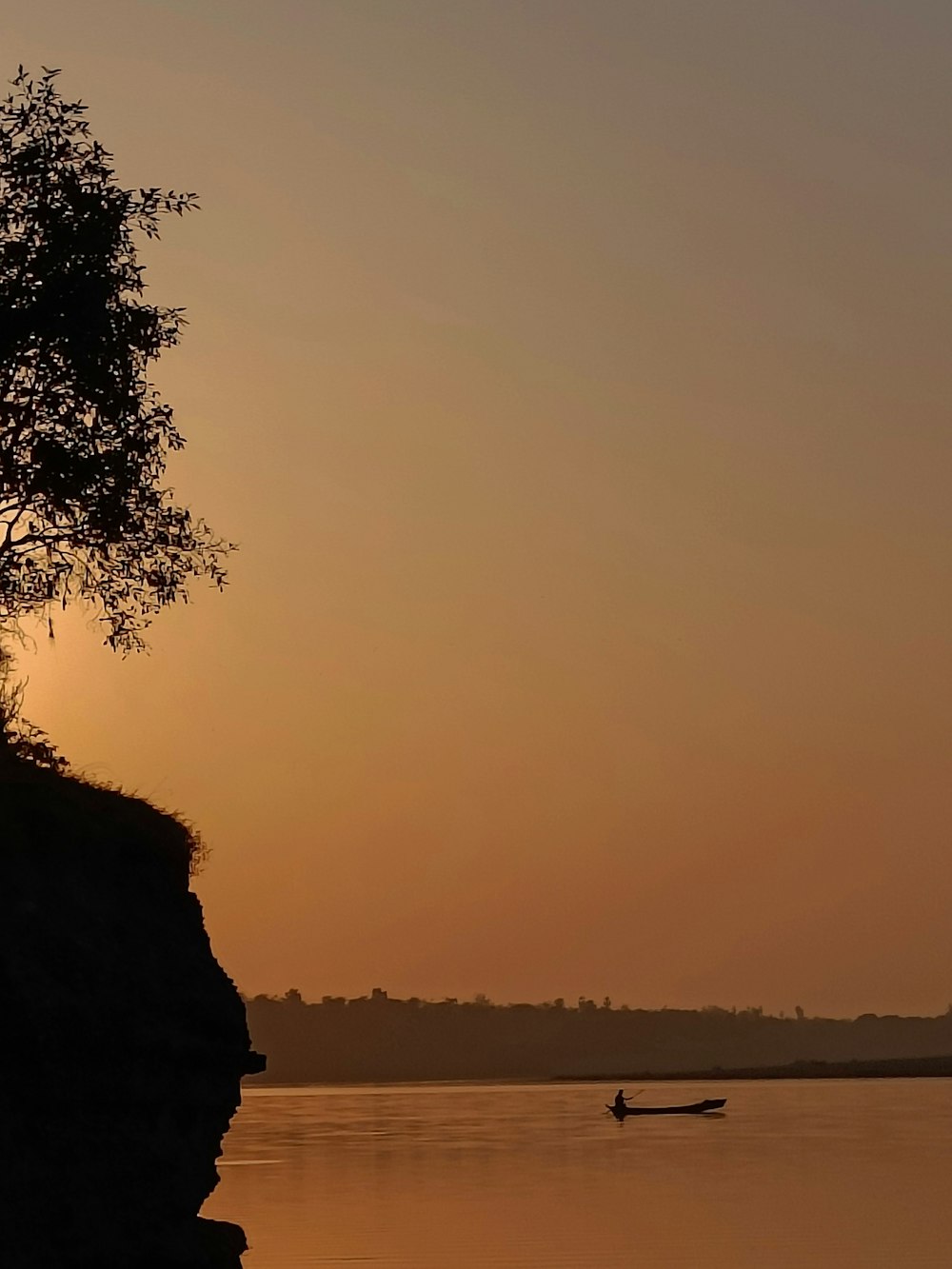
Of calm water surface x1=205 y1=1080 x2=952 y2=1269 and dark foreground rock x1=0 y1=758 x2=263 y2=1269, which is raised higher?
dark foreground rock x1=0 y1=758 x2=263 y2=1269

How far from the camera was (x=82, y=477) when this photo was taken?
41.3 metres

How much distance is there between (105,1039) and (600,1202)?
59871mm

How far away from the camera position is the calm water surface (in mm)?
69062

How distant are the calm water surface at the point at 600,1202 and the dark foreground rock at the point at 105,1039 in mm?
25985

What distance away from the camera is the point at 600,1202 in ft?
300

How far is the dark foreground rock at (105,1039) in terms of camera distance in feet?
113

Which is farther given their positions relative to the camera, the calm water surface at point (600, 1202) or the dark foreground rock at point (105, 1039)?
the calm water surface at point (600, 1202)

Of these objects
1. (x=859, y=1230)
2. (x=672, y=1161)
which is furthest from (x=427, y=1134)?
(x=859, y=1230)

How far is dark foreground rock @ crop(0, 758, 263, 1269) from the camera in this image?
34.4 m

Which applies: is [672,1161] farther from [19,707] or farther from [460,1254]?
[19,707]

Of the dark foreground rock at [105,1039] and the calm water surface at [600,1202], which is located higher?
the dark foreground rock at [105,1039]

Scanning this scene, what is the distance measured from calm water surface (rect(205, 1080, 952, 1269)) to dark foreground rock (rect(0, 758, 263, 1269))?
25985 mm

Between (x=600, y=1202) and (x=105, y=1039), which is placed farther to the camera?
(x=600, y=1202)

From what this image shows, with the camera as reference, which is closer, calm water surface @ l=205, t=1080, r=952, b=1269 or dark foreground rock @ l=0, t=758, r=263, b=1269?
dark foreground rock @ l=0, t=758, r=263, b=1269
